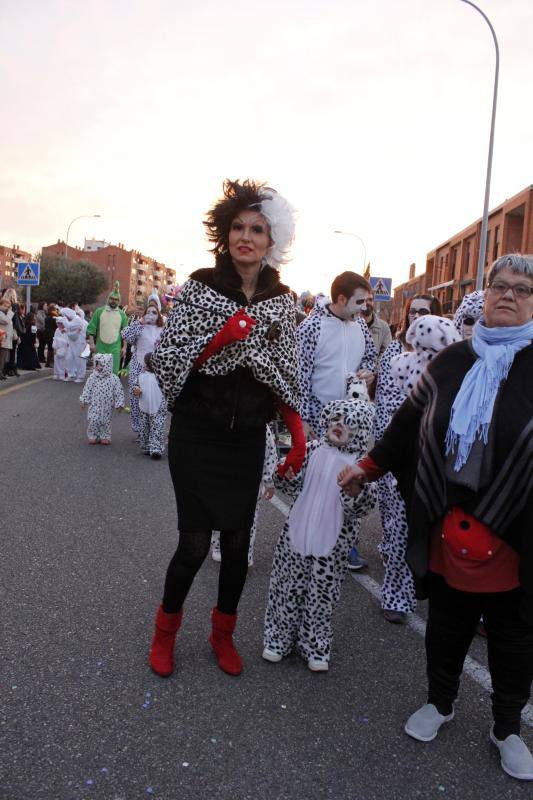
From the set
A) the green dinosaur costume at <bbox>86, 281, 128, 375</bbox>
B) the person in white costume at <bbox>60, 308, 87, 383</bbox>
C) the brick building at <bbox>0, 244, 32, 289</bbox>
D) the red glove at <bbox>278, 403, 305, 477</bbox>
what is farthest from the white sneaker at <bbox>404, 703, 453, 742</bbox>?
the brick building at <bbox>0, 244, 32, 289</bbox>

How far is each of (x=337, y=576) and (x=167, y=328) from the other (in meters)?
1.46

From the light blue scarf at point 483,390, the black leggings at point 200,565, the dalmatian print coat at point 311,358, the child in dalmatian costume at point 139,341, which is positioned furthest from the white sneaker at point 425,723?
the child in dalmatian costume at point 139,341

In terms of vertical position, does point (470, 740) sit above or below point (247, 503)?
below

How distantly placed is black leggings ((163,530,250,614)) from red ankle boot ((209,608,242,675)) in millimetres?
33

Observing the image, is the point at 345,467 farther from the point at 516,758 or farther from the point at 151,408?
the point at 151,408

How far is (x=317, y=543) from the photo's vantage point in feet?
11.1

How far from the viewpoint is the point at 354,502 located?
132 inches

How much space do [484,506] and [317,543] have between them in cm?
108

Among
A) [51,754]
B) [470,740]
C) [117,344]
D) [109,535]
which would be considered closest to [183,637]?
[51,754]

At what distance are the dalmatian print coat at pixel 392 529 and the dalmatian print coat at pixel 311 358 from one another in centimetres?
30

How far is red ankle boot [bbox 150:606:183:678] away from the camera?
10.4 ft

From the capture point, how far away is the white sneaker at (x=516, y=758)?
8.52ft

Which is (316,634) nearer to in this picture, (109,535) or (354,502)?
(354,502)

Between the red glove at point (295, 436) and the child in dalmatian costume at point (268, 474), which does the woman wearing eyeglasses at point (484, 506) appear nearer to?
the red glove at point (295, 436)
